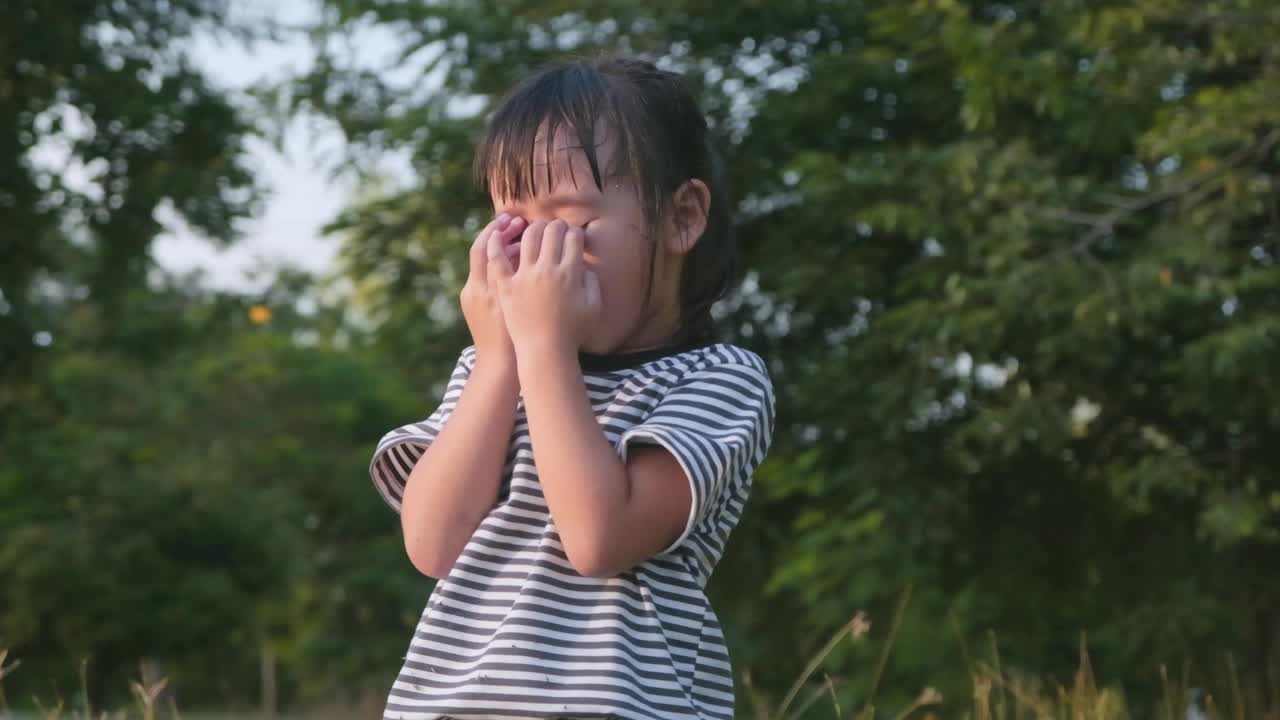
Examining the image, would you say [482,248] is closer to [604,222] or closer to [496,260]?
[496,260]

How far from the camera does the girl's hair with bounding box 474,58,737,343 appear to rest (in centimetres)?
192

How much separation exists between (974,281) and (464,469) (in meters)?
6.55

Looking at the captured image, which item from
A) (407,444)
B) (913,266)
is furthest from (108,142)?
(407,444)

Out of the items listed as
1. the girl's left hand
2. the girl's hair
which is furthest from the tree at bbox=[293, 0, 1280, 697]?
the girl's left hand

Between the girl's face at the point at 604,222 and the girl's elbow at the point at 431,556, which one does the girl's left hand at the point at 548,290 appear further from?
the girl's elbow at the point at 431,556

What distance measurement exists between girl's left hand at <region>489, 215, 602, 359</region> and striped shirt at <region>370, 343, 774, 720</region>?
0.11 meters

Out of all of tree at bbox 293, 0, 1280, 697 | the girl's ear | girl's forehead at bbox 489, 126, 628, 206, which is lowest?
tree at bbox 293, 0, 1280, 697

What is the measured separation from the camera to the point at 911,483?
10.1 m

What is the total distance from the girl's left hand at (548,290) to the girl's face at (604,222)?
0.12ft

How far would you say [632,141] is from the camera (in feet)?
6.35


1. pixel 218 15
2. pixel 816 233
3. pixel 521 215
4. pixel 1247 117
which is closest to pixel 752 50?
pixel 816 233

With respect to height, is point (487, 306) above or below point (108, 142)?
above

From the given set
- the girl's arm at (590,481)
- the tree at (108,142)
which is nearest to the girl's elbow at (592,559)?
the girl's arm at (590,481)

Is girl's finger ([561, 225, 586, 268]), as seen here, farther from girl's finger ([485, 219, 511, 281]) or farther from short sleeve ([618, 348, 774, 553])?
short sleeve ([618, 348, 774, 553])
